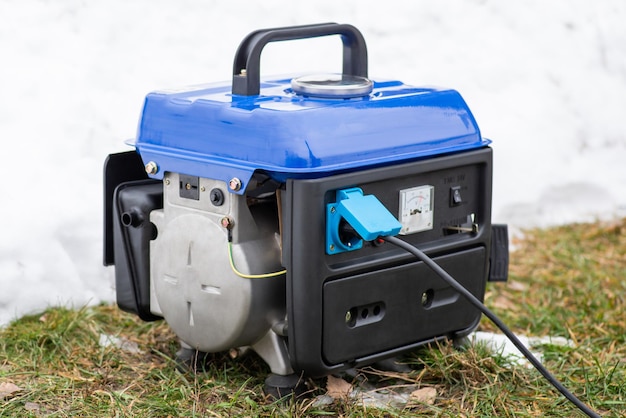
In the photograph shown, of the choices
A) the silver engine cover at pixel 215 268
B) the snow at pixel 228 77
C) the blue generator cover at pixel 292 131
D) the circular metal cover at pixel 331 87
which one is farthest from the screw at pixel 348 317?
the snow at pixel 228 77

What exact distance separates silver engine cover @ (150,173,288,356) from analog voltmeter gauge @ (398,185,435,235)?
1.08 feet

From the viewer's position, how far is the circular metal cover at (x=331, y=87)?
2578 mm

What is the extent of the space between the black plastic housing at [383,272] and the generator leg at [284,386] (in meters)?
0.11

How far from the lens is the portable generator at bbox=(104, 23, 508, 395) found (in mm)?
2396

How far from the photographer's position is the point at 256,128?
241cm

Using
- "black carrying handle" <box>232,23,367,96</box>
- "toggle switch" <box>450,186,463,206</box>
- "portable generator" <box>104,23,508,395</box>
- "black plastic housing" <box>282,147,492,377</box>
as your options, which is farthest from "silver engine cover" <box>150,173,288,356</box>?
"toggle switch" <box>450,186,463,206</box>

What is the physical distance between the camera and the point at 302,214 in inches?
92.5

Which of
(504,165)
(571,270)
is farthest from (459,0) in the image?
(571,270)

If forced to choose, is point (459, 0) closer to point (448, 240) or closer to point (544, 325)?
point (544, 325)

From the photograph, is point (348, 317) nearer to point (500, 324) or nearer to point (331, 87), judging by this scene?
point (500, 324)

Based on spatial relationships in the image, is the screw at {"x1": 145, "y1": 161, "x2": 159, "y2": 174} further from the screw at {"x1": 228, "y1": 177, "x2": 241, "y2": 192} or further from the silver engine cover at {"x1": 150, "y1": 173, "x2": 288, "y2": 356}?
the screw at {"x1": 228, "y1": 177, "x2": 241, "y2": 192}

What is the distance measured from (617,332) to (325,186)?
1.34m

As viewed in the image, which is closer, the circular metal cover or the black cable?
the black cable

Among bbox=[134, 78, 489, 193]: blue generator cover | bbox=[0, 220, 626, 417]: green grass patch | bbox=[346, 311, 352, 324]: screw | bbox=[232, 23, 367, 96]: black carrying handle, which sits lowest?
bbox=[0, 220, 626, 417]: green grass patch
